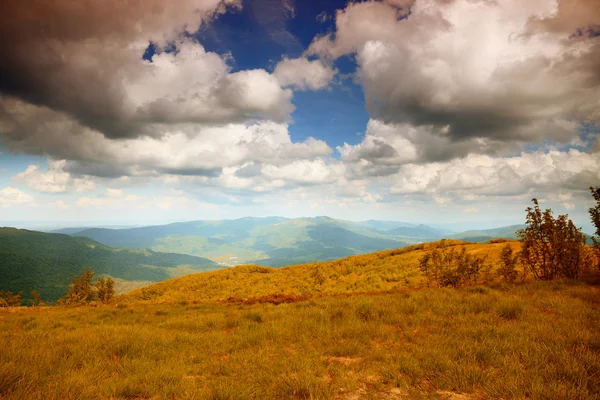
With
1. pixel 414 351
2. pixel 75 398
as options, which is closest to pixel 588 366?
pixel 414 351

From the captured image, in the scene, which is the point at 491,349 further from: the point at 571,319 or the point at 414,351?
the point at 571,319

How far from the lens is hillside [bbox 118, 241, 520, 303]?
88.9ft

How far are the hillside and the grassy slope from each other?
51.3 ft

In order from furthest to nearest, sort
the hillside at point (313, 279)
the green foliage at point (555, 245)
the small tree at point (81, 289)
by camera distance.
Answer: the small tree at point (81, 289) < the hillside at point (313, 279) < the green foliage at point (555, 245)

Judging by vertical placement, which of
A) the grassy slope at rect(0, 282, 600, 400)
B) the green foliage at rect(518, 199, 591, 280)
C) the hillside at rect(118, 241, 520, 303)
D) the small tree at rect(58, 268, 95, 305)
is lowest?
the small tree at rect(58, 268, 95, 305)

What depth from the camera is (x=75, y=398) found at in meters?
4.84

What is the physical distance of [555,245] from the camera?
1557 cm

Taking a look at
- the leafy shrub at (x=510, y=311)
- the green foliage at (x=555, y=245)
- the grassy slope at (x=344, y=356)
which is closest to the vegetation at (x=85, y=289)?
the grassy slope at (x=344, y=356)

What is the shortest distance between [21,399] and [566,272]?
23.7 meters

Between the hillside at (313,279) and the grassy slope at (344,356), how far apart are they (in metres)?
15.6

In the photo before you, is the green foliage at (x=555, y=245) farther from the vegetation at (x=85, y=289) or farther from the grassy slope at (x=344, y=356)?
the vegetation at (x=85, y=289)

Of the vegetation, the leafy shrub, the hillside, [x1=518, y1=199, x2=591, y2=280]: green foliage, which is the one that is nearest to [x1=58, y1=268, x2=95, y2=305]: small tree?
the vegetation

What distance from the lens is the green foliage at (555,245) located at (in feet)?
49.2

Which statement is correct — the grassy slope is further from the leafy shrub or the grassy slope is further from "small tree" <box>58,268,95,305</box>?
"small tree" <box>58,268,95,305</box>
